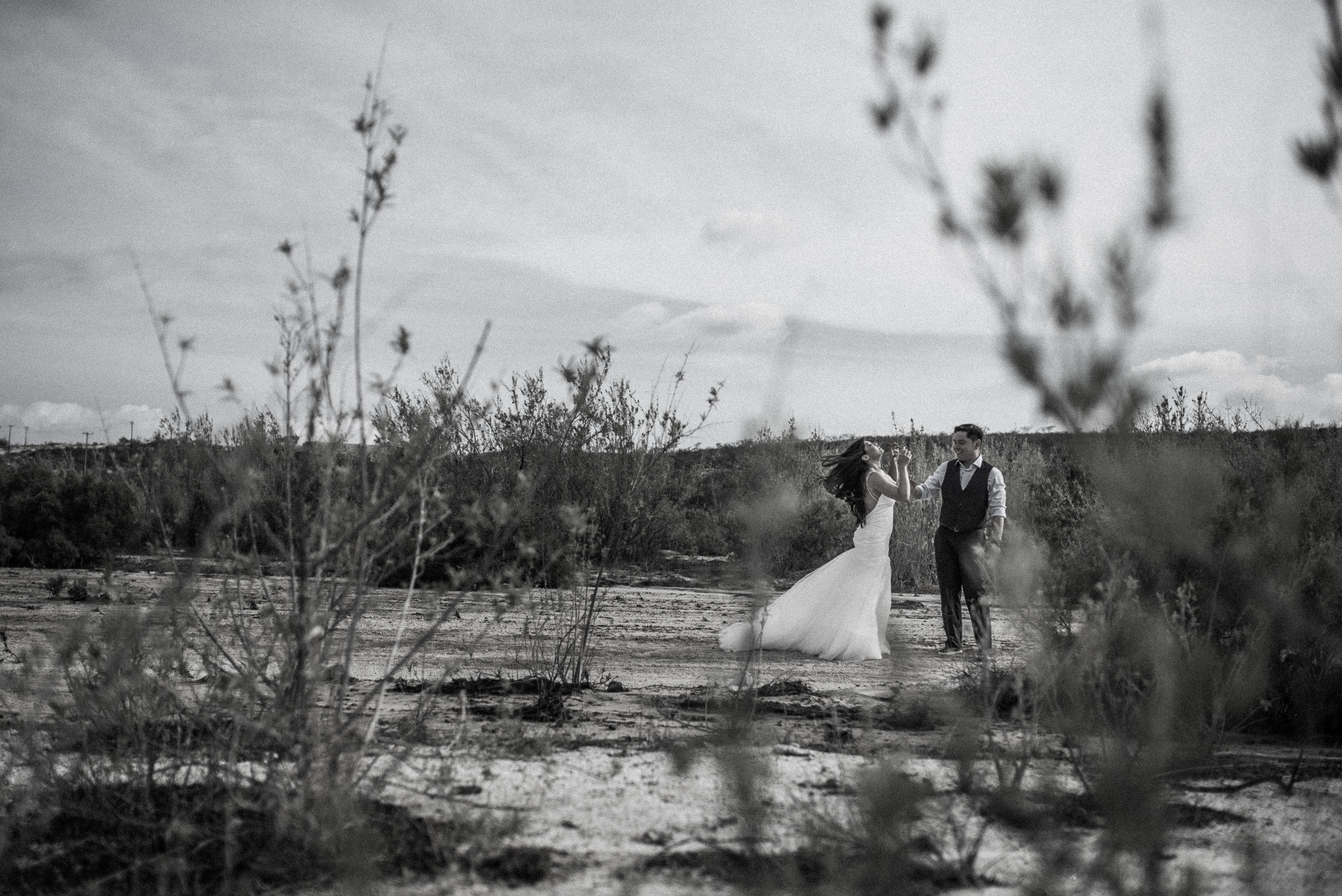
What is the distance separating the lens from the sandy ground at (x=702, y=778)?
9.45ft

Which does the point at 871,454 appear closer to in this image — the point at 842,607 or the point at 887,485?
the point at 887,485

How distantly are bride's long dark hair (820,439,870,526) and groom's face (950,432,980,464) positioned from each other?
838mm

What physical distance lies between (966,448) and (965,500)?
1.46ft

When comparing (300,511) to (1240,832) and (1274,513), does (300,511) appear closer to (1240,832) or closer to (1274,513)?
(1240,832)

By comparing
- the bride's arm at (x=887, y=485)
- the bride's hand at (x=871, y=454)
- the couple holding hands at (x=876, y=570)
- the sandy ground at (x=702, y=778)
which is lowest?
the sandy ground at (x=702, y=778)

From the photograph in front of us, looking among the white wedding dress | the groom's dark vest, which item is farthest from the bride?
the groom's dark vest

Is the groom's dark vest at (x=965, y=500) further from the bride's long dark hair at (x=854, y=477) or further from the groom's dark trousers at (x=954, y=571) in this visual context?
the bride's long dark hair at (x=854, y=477)

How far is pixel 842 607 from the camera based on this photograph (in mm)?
8367

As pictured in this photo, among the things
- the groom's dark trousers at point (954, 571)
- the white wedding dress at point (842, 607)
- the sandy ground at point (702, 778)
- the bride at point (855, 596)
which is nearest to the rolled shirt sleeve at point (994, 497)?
the groom's dark trousers at point (954, 571)

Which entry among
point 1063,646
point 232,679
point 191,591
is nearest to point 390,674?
point 232,679

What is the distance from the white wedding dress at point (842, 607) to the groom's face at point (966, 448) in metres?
0.77

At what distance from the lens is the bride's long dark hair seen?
8.86 metres

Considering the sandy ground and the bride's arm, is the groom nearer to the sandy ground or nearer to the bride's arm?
the bride's arm

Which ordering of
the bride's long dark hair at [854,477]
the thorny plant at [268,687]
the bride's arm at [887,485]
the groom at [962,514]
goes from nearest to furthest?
the thorny plant at [268,687]
the groom at [962,514]
the bride's arm at [887,485]
the bride's long dark hair at [854,477]
